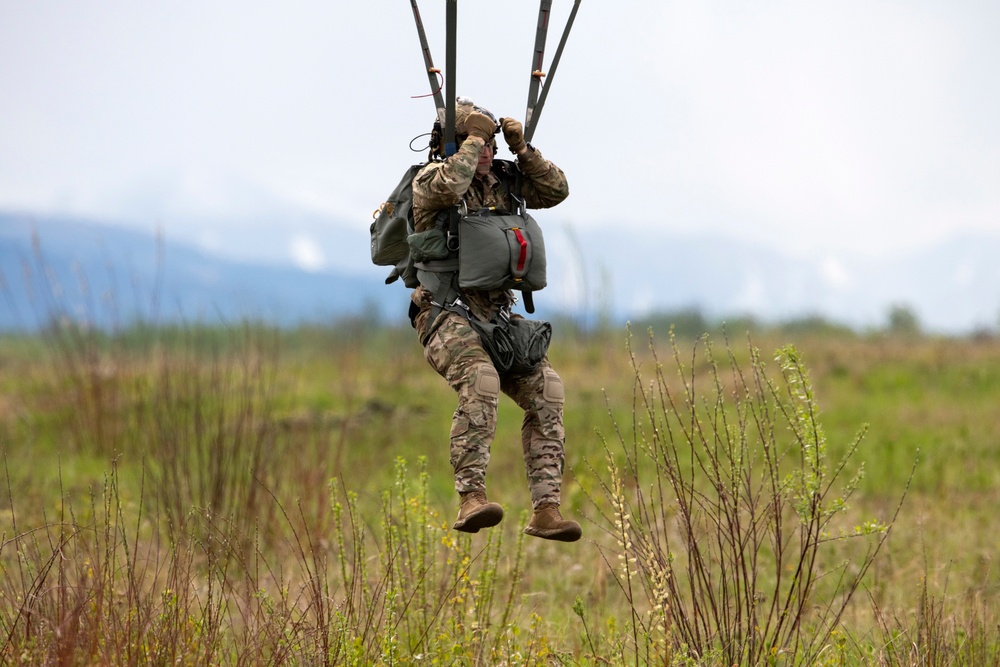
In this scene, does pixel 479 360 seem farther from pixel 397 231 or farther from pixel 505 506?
pixel 505 506

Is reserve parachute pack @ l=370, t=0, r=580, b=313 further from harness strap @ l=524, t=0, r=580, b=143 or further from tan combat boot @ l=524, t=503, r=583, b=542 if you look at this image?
tan combat boot @ l=524, t=503, r=583, b=542

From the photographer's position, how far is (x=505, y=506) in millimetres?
12898

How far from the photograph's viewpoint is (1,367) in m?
23.0

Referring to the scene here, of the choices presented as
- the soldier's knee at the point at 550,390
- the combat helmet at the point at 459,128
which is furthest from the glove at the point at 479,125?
the soldier's knee at the point at 550,390

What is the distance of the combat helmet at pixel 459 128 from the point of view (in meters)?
5.19

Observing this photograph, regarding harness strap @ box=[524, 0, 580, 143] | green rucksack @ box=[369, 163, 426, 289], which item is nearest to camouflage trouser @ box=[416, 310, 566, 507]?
green rucksack @ box=[369, 163, 426, 289]

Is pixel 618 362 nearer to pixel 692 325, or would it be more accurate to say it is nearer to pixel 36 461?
pixel 36 461

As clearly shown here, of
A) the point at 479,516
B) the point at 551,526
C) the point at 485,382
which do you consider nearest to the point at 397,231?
the point at 485,382

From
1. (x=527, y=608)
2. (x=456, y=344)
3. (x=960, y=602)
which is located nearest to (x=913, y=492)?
(x=960, y=602)

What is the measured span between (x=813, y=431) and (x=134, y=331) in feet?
32.9

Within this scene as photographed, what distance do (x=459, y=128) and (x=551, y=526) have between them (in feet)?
6.37

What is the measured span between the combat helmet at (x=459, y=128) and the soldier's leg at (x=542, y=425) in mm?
1129

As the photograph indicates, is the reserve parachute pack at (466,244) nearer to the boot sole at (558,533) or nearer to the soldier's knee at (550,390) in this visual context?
the soldier's knee at (550,390)

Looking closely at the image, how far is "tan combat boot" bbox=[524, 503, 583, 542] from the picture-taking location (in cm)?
502
